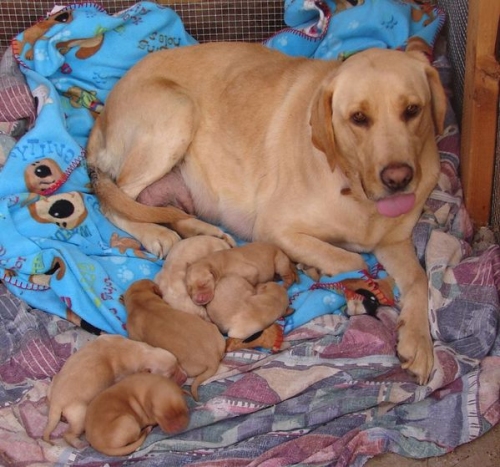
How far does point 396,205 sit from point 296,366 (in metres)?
0.69

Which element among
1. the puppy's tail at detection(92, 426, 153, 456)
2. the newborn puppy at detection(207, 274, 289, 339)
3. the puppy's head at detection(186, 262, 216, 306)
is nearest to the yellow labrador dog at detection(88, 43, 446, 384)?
the newborn puppy at detection(207, 274, 289, 339)

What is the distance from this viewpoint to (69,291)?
3.06 metres

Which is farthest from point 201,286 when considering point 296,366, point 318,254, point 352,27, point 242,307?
point 352,27

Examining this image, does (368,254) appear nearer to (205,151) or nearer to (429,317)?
(429,317)

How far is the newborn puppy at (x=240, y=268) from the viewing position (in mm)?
2854

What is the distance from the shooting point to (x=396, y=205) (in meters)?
2.88

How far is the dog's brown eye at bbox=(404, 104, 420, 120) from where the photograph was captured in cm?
275

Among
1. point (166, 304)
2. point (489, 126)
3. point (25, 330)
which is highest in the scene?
point (489, 126)

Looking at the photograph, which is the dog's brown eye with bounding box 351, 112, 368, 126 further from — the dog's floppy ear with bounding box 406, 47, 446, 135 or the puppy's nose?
the dog's floppy ear with bounding box 406, 47, 446, 135

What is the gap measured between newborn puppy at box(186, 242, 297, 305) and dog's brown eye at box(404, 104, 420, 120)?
2.51ft

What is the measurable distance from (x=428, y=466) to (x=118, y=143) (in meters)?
2.01

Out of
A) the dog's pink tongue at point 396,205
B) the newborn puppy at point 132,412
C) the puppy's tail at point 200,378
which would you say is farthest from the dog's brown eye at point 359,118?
the newborn puppy at point 132,412

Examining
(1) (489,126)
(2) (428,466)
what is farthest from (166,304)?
(1) (489,126)

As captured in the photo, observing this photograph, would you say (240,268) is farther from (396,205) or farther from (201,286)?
(396,205)
